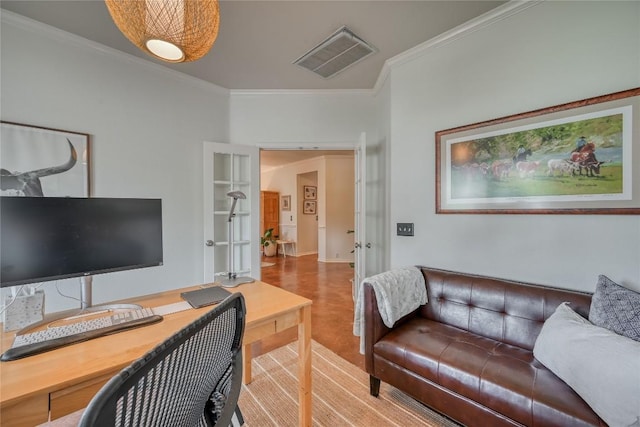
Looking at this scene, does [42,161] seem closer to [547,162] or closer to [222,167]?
[222,167]

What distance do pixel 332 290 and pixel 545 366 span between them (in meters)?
3.05

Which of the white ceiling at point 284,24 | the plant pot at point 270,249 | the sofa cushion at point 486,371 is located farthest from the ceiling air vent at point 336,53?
the plant pot at point 270,249

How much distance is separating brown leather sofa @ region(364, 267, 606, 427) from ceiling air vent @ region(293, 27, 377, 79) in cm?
203

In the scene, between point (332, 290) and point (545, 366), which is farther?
point (332, 290)

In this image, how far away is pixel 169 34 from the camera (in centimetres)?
111

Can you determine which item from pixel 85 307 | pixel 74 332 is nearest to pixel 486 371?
pixel 74 332

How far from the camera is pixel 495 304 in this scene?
1710 millimetres

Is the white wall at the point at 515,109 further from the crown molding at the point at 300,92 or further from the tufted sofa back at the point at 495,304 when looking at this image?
the crown molding at the point at 300,92

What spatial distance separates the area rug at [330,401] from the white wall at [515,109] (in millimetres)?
1078

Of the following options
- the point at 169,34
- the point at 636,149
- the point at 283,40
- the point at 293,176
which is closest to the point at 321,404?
the point at 169,34

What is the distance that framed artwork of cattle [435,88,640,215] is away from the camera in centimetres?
149

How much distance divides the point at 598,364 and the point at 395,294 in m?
0.98

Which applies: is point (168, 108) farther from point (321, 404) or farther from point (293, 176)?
point (293, 176)

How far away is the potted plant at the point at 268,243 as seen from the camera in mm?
7012
